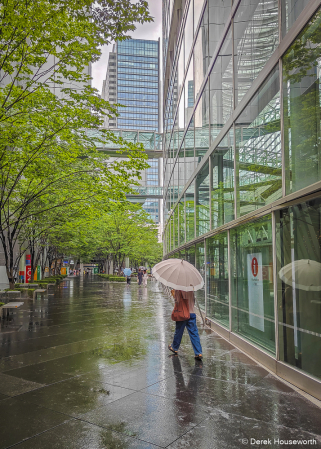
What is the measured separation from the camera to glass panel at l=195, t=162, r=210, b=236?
1322 centimetres

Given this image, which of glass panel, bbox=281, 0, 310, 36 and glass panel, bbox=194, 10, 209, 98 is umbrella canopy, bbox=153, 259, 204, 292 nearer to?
glass panel, bbox=281, 0, 310, 36

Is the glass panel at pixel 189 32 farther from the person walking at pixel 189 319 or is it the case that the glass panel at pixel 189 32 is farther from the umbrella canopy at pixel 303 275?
the umbrella canopy at pixel 303 275

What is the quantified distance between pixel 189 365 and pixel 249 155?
15.8 feet

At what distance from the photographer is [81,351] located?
8.09m

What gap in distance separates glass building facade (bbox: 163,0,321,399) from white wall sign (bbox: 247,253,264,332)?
22 millimetres

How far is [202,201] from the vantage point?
47.2 ft

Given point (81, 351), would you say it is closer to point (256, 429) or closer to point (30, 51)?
point (256, 429)

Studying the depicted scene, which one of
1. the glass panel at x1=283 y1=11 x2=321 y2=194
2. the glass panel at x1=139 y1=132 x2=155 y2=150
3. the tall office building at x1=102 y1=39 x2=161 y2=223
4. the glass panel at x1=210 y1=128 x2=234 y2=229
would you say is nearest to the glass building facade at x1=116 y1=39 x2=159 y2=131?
the tall office building at x1=102 y1=39 x2=161 y2=223

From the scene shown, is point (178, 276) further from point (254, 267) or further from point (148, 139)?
point (148, 139)

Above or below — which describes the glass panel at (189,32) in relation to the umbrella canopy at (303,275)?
above

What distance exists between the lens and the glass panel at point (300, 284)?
5.41 m

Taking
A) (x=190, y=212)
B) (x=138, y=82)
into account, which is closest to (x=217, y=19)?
(x=190, y=212)

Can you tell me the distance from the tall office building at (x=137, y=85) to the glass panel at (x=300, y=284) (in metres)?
179

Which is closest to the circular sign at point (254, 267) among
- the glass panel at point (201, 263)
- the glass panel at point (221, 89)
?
the glass panel at point (221, 89)
